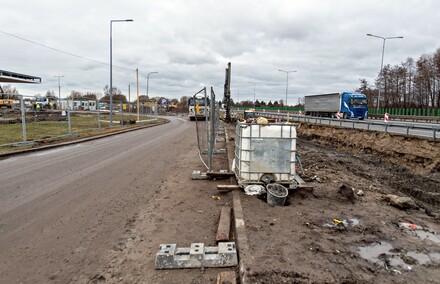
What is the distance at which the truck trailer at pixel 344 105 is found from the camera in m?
33.8

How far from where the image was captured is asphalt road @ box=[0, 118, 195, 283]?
3.74 metres

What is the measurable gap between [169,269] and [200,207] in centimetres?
222

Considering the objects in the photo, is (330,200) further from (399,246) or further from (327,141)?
(327,141)

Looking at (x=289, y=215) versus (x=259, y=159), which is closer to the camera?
(x=289, y=215)

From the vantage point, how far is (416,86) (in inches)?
2581

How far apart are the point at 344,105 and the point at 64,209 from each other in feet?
111

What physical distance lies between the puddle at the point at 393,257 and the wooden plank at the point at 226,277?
174cm

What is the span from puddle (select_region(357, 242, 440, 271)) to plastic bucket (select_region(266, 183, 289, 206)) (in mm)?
1789

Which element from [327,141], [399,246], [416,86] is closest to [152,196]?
[399,246]

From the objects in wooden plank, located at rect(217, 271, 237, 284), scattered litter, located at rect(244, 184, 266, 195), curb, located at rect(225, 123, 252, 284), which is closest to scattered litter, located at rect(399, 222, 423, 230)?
scattered litter, located at rect(244, 184, 266, 195)

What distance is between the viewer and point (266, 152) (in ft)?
21.0

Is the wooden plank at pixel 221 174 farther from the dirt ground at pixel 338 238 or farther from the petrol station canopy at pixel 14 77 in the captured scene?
the petrol station canopy at pixel 14 77

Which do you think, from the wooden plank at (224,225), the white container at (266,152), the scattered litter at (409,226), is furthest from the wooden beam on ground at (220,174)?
the scattered litter at (409,226)

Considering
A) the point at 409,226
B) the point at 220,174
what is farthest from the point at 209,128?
the point at 409,226
